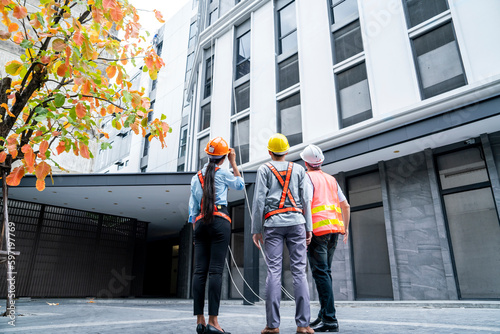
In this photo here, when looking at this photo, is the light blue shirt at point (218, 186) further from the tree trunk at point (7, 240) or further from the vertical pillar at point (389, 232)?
the vertical pillar at point (389, 232)

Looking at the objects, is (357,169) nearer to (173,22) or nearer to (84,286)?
(84,286)

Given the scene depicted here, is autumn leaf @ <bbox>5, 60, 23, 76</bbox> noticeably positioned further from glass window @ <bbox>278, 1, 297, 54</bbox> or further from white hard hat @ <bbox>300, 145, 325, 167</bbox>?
glass window @ <bbox>278, 1, 297, 54</bbox>

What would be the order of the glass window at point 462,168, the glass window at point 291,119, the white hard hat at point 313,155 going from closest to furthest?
1. the white hard hat at point 313,155
2. the glass window at point 462,168
3. the glass window at point 291,119

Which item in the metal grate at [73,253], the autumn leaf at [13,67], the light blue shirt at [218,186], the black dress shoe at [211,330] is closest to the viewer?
the black dress shoe at [211,330]

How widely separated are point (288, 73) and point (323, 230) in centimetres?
1032

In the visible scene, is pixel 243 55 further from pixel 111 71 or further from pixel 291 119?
pixel 111 71

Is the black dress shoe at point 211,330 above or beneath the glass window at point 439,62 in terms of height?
beneath

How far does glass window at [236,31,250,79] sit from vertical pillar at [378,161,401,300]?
776 centimetres

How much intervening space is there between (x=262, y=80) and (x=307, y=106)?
2783 mm

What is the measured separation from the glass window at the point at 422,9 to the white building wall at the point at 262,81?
503 centimetres

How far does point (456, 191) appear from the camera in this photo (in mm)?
8148

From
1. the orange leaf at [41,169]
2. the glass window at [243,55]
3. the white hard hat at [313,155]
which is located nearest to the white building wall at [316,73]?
the glass window at [243,55]

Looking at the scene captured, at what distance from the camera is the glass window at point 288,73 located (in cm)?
1223

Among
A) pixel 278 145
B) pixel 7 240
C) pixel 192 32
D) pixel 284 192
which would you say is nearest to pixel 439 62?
pixel 278 145
